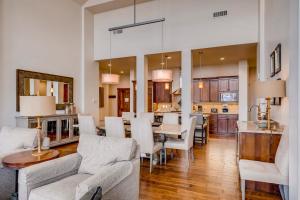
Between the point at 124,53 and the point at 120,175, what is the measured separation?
206 inches

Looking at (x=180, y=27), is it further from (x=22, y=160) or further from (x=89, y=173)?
(x=22, y=160)

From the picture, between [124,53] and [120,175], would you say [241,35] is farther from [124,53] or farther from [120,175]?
[120,175]

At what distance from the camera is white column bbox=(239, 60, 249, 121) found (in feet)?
24.6

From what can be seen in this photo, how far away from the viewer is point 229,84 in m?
8.12

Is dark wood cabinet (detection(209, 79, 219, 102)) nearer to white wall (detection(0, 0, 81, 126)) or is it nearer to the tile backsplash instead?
the tile backsplash

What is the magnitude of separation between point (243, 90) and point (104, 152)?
22.2 feet

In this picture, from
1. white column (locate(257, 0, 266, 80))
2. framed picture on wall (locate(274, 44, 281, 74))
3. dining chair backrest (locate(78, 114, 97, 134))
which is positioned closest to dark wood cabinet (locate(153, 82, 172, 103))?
white column (locate(257, 0, 266, 80))

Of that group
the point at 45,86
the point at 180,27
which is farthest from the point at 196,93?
the point at 45,86

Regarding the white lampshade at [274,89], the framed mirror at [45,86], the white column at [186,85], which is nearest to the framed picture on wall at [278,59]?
the white lampshade at [274,89]

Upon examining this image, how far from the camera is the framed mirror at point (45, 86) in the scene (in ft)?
16.1

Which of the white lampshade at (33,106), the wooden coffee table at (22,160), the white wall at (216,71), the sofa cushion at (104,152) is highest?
the white wall at (216,71)

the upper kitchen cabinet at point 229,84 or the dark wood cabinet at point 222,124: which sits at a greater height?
the upper kitchen cabinet at point 229,84

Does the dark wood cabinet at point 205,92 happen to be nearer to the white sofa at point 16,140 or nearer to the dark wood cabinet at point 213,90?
the dark wood cabinet at point 213,90

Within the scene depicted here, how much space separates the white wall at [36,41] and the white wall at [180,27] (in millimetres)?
963
